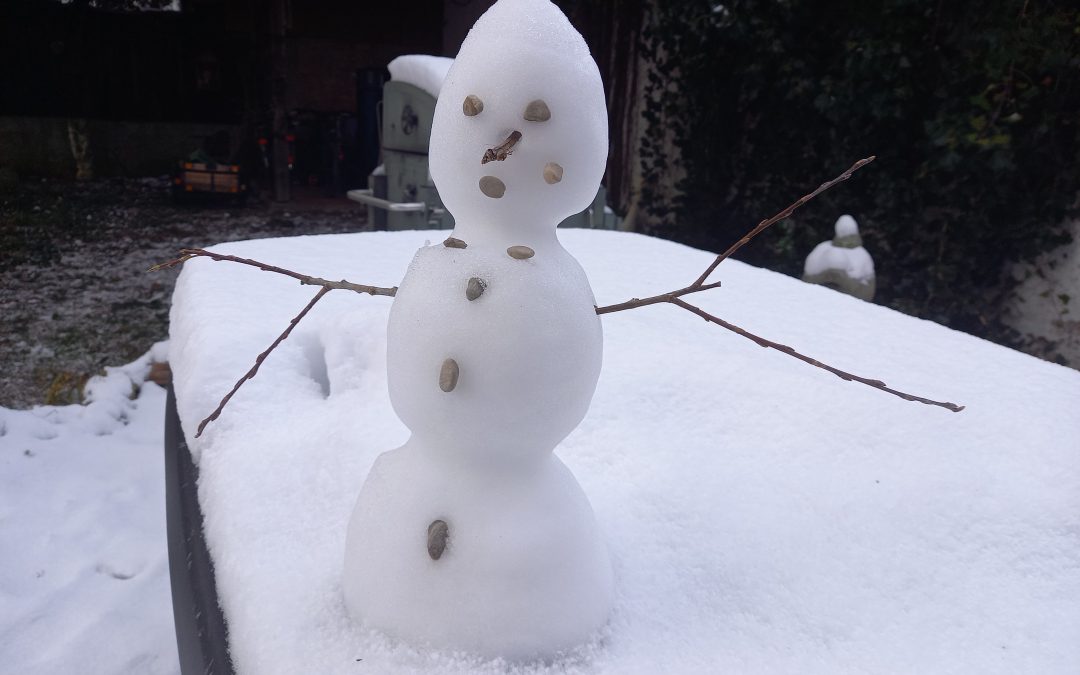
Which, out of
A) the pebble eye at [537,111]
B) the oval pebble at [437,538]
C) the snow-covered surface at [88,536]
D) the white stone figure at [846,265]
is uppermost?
the pebble eye at [537,111]

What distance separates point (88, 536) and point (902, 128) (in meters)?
4.18

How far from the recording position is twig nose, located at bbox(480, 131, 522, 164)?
2.71 ft

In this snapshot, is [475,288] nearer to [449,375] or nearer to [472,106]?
[449,375]

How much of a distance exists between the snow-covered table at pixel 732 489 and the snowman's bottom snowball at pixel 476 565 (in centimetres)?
4

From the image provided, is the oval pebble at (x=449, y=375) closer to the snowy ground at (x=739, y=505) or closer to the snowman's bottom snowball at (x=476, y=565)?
the snowman's bottom snowball at (x=476, y=565)

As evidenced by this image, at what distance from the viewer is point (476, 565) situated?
887mm

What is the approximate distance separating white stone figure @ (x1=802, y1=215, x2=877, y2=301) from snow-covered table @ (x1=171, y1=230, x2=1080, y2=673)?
1.35 m

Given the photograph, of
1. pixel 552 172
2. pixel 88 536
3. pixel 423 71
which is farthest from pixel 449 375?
→ pixel 423 71

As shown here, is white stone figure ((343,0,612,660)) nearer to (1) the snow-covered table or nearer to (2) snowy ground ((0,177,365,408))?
(1) the snow-covered table

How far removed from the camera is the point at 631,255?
2830mm

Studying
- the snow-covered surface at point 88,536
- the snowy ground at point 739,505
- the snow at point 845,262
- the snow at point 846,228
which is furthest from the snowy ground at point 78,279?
the snow at point 846,228

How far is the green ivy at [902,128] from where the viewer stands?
11.4ft

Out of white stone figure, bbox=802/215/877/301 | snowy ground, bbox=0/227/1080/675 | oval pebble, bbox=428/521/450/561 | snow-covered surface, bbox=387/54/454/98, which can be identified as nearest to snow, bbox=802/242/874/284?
white stone figure, bbox=802/215/877/301

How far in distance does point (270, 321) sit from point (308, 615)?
108cm
